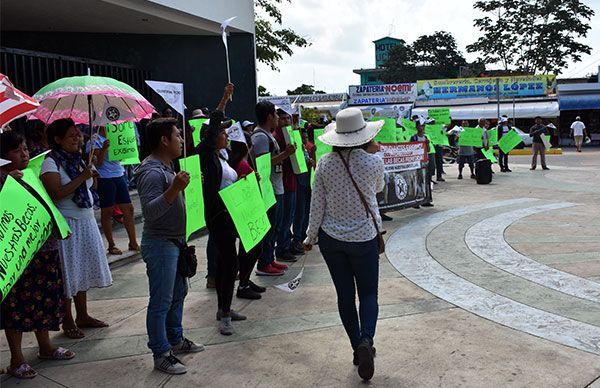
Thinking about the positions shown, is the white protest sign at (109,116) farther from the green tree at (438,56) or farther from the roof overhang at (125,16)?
the green tree at (438,56)

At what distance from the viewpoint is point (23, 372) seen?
405 cm

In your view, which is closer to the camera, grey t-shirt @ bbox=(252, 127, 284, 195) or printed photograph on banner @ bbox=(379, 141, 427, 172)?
grey t-shirt @ bbox=(252, 127, 284, 195)

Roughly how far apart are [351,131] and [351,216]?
567 mm

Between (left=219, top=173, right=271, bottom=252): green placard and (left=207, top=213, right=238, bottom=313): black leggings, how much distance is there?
0.11 metres

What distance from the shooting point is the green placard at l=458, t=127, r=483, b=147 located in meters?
15.6

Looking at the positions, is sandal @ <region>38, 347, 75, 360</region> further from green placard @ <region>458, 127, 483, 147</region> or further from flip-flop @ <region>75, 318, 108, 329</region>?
green placard @ <region>458, 127, 483, 147</region>

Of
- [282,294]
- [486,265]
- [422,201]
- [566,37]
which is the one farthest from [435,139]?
[566,37]

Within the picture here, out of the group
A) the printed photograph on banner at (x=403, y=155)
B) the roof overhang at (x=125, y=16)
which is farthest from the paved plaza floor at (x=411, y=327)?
the roof overhang at (x=125, y=16)

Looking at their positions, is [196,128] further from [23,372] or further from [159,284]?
[23,372]

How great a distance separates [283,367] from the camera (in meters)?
4.12

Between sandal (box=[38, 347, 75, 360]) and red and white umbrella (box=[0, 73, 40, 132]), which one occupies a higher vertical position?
red and white umbrella (box=[0, 73, 40, 132])

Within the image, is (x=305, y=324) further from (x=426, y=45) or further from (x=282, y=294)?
(x=426, y=45)

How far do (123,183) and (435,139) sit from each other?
32.4 feet

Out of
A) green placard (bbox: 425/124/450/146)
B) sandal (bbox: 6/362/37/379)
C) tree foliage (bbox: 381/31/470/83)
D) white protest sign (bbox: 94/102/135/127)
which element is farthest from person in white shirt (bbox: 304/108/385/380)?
tree foliage (bbox: 381/31/470/83)
